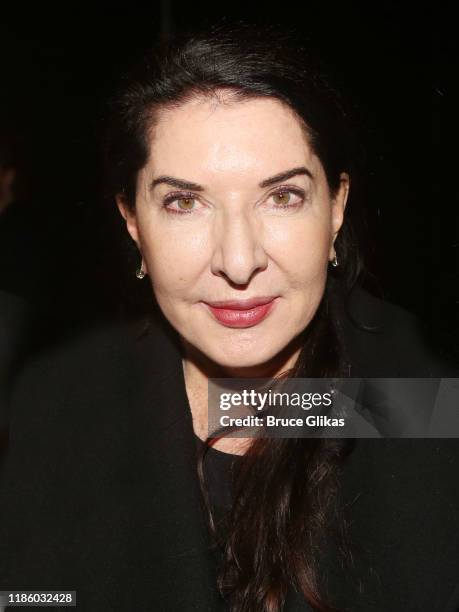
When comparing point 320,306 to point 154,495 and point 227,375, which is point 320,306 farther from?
point 154,495

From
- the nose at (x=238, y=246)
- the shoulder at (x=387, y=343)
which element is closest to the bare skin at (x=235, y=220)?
the nose at (x=238, y=246)

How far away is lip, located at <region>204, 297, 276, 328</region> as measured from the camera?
95 centimetres

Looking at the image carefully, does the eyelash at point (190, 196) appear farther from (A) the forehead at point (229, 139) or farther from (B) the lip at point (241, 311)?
(B) the lip at point (241, 311)

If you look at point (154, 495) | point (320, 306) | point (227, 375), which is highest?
point (320, 306)

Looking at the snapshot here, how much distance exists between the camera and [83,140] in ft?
3.91

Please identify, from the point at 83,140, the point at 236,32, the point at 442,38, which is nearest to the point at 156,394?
the point at 83,140

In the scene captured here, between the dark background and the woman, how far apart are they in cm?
9

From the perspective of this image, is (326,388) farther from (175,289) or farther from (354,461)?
(175,289)

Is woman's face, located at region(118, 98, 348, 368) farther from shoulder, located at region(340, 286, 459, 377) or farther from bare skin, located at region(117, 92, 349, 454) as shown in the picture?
shoulder, located at region(340, 286, 459, 377)

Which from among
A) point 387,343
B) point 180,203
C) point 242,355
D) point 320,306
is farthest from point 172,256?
point 387,343

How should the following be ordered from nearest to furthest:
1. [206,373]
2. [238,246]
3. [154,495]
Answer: [238,246]
[154,495]
[206,373]

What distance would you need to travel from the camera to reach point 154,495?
3.35 ft

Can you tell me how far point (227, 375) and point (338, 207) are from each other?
34 cm

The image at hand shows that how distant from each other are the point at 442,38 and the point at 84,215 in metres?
0.71
